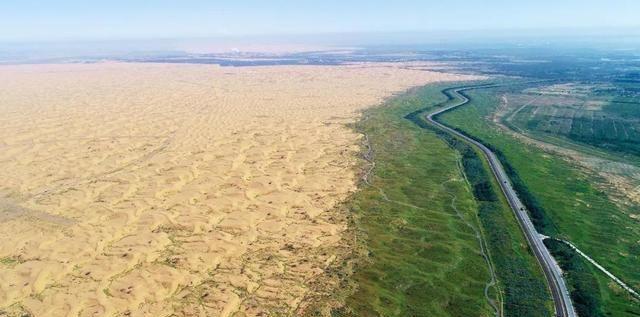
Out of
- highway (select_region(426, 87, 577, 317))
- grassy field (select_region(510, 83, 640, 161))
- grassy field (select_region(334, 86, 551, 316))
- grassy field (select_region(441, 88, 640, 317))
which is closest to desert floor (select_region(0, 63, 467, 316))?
grassy field (select_region(334, 86, 551, 316))

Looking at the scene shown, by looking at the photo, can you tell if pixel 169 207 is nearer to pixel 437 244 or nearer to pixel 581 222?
pixel 437 244

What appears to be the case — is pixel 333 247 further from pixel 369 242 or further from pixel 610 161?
pixel 610 161

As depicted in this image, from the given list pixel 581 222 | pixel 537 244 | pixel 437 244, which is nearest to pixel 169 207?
pixel 437 244

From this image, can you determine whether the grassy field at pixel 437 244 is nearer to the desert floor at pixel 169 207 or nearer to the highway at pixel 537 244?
the highway at pixel 537 244

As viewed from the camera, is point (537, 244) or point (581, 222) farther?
point (581, 222)

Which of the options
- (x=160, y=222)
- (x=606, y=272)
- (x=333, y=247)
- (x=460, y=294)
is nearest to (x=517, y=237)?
(x=606, y=272)

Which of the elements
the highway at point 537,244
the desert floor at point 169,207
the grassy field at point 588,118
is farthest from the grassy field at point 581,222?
the desert floor at point 169,207

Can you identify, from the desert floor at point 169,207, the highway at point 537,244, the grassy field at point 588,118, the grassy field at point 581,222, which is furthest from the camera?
the grassy field at point 588,118
